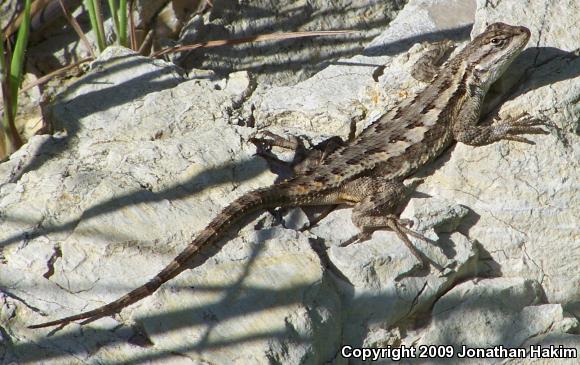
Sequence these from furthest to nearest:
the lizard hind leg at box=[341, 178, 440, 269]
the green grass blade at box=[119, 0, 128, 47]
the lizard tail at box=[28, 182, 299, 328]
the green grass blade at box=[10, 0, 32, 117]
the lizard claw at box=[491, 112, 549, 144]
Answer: the green grass blade at box=[119, 0, 128, 47] → the green grass blade at box=[10, 0, 32, 117] → the lizard claw at box=[491, 112, 549, 144] → the lizard hind leg at box=[341, 178, 440, 269] → the lizard tail at box=[28, 182, 299, 328]

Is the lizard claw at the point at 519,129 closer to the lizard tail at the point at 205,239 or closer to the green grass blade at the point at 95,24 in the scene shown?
the lizard tail at the point at 205,239

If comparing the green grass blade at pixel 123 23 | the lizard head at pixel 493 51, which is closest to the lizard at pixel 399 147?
the lizard head at pixel 493 51

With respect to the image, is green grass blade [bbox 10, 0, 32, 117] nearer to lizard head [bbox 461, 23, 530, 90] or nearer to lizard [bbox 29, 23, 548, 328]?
lizard [bbox 29, 23, 548, 328]

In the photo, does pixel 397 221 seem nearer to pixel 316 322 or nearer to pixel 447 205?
pixel 447 205

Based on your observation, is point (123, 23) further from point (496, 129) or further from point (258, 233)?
point (496, 129)

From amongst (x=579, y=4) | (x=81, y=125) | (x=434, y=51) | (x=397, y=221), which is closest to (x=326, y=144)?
(x=397, y=221)

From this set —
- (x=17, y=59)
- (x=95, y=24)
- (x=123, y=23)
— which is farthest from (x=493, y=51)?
(x=17, y=59)

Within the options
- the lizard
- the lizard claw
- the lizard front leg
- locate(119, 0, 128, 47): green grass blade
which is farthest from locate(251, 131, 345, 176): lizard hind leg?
locate(119, 0, 128, 47): green grass blade
